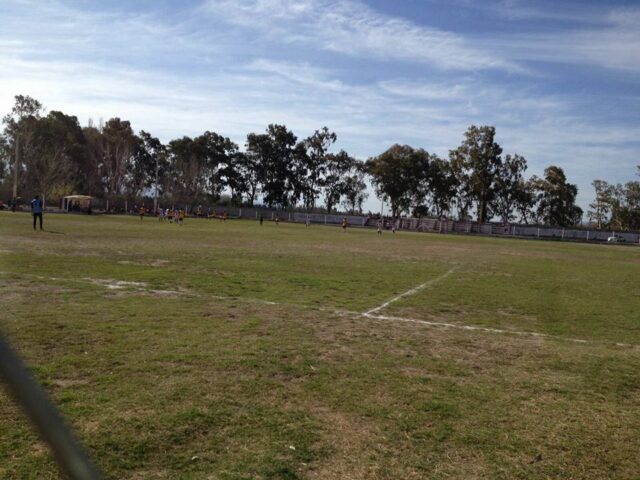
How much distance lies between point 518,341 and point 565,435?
347 centimetres

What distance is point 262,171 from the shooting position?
100m

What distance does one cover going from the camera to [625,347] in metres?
7.47

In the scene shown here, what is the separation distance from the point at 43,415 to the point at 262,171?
101m

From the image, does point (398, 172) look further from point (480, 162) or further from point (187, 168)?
point (187, 168)

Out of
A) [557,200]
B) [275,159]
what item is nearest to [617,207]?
[557,200]

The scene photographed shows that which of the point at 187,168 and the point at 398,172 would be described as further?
the point at 187,168

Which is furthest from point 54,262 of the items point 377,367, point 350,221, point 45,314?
point 350,221

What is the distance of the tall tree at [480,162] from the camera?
82.4 m

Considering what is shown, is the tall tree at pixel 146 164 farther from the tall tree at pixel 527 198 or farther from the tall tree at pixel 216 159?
the tall tree at pixel 527 198

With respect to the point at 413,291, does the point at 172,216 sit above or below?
above

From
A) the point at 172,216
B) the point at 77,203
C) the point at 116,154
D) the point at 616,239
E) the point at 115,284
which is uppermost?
the point at 116,154

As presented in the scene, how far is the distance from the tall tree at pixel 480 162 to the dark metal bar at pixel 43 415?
86.2 metres

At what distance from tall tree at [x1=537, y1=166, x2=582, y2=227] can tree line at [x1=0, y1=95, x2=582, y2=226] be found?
17 cm

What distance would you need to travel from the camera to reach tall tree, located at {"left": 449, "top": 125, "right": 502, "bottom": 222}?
82.4 metres
